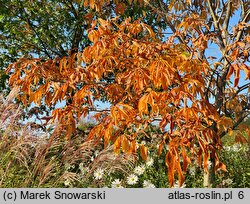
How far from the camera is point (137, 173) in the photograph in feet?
18.9

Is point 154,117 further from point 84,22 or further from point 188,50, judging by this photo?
point 84,22

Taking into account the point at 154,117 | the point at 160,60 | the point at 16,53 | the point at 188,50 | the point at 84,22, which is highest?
the point at 84,22

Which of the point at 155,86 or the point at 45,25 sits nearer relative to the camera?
the point at 155,86

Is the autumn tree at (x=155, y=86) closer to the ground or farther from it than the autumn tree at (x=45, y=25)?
closer to the ground

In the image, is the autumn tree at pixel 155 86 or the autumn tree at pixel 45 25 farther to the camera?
the autumn tree at pixel 45 25

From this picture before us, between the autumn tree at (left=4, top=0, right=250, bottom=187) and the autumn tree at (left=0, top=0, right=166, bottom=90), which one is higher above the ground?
the autumn tree at (left=0, top=0, right=166, bottom=90)

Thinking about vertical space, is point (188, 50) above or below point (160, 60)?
above

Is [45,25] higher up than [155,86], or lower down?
higher up

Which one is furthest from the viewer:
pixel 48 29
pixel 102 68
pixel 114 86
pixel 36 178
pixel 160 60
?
pixel 48 29

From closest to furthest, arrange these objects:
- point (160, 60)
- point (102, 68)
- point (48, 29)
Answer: point (160, 60)
point (102, 68)
point (48, 29)

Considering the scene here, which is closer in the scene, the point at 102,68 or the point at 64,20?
the point at 102,68

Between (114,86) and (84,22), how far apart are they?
4037mm

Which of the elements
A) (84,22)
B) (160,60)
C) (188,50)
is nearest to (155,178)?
(188,50)

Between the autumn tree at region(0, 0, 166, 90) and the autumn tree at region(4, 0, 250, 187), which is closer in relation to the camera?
the autumn tree at region(4, 0, 250, 187)
